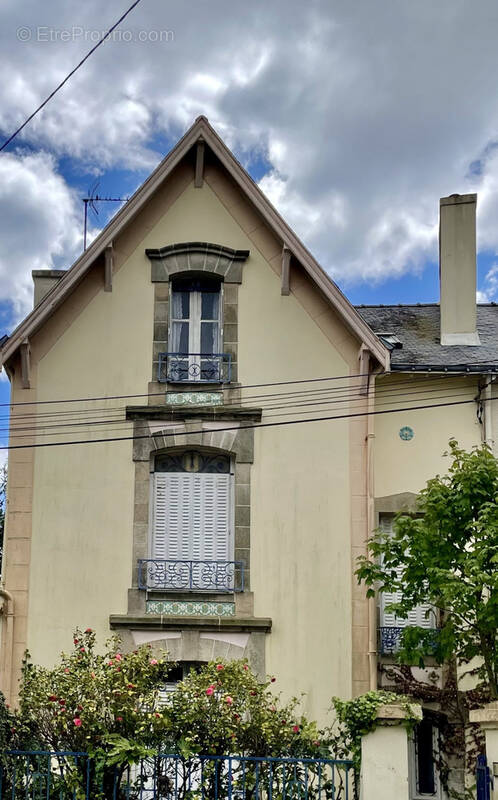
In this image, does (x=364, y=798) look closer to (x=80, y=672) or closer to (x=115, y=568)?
(x=80, y=672)

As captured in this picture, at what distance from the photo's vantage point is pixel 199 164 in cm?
1820

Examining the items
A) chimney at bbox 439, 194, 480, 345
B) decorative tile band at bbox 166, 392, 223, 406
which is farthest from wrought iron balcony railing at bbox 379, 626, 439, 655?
chimney at bbox 439, 194, 480, 345

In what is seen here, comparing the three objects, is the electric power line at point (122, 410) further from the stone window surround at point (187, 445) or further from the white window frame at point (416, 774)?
the white window frame at point (416, 774)

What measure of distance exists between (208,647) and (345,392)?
14.8ft

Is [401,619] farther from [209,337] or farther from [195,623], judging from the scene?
[209,337]

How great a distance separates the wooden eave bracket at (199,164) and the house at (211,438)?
0.03 m

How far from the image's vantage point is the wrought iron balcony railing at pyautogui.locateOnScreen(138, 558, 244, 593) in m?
16.8

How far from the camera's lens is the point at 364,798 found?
10180 mm

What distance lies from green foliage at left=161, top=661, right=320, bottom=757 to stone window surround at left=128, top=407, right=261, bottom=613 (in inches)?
Result: 184

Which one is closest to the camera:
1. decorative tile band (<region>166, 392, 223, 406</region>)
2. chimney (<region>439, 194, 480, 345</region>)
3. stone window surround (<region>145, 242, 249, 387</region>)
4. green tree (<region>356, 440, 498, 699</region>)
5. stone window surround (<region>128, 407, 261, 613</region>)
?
green tree (<region>356, 440, 498, 699</region>)

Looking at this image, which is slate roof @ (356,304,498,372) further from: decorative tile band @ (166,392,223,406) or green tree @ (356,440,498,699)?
green tree @ (356,440,498,699)

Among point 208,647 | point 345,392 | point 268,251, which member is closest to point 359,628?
point 208,647

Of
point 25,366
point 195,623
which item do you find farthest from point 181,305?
point 195,623

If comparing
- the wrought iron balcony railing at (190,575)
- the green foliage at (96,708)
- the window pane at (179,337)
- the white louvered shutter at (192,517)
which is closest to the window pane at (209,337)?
the window pane at (179,337)
